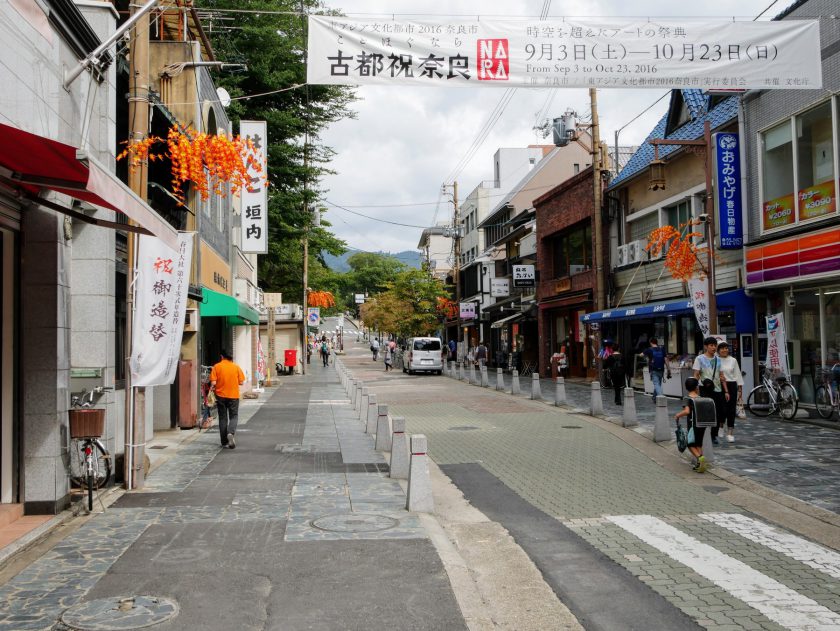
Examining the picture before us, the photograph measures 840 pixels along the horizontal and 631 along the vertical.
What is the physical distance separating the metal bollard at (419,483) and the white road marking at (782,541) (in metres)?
3.05

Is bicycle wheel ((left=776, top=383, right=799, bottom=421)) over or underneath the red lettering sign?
underneath

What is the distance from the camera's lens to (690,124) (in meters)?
23.6

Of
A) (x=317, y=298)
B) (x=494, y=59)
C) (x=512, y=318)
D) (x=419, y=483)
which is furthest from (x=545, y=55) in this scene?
(x=317, y=298)

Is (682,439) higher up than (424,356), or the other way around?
(424,356)

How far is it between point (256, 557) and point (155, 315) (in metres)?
4.23

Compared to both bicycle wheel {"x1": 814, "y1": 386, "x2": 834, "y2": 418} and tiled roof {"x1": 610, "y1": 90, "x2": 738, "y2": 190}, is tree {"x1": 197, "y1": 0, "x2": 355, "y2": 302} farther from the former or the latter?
bicycle wheel {"x1": 814, "y1": 386, "x2": 834, "y2": 418}

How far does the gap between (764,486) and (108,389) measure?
8422mm

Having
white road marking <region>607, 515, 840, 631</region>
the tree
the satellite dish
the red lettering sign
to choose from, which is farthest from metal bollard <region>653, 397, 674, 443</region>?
the tree

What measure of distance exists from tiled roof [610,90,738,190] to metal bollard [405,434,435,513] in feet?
49.4

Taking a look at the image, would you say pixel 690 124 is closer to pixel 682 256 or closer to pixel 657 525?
pixel 682 256

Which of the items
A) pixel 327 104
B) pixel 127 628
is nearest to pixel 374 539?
pixel 127 628

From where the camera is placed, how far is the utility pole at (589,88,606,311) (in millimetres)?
25500

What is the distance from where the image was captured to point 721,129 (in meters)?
20.4

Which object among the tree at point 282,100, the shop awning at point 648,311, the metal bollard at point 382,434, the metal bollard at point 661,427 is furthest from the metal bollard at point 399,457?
the tree at point 282,100
